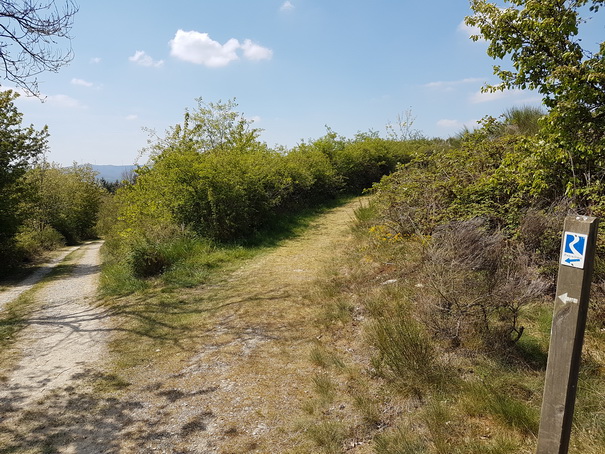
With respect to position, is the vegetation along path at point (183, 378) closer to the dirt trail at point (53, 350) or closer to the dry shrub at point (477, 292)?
the dirt trail at point (53, 350)

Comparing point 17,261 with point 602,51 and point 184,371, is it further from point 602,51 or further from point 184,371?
point 602,51

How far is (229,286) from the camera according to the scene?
832cm

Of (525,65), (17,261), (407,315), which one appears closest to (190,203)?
(407,315)

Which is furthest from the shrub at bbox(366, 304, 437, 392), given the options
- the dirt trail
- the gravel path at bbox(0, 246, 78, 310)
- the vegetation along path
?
the gravel path at bbox(0, 246, 78, 310)

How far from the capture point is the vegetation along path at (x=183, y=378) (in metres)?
3.73

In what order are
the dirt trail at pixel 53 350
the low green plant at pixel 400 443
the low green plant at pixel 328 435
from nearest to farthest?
the low green plant at pixel 400 443, the low green plant at pixel 328 435, the dirt trail at pixel 53 350

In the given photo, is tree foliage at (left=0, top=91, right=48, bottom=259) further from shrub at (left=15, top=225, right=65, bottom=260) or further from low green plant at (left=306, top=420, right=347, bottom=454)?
low green plant at (left=306, top=420, right=347, bottom=454)

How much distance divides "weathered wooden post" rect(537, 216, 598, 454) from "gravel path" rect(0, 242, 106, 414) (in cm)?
525

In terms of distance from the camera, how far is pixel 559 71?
4418 mm

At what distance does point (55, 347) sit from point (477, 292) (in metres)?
6.48

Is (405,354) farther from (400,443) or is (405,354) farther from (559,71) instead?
(559,71)

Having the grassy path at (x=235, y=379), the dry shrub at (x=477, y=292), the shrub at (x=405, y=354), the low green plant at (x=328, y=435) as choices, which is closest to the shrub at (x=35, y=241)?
the grassy path at (x=235, y=379)

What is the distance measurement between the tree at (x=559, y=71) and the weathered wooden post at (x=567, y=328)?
3.18 metres

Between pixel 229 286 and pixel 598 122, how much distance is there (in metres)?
6.71
